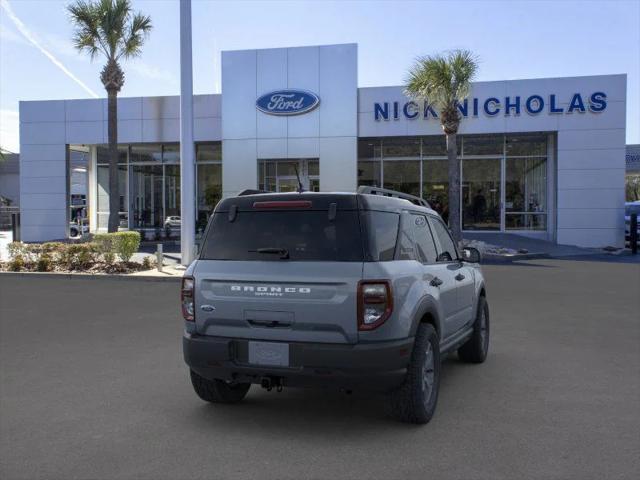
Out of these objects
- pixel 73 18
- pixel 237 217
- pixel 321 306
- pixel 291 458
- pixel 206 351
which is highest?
pixel 73 18

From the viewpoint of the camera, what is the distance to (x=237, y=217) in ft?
16.0

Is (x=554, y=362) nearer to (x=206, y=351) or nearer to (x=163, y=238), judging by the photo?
(x=206, y=351)

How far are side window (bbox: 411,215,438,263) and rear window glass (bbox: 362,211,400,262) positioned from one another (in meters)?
0.46

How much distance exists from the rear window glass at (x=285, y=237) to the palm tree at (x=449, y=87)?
18.1 m

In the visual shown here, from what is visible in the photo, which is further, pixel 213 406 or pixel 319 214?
pixel 213 406

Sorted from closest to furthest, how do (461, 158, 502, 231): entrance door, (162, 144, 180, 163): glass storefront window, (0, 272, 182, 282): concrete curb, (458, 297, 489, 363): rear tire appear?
(458, 297, 489, 363): rear tire < (0, 272, 182, 282): concrete curb < (461, 158, 502, 231): entrance door < (162, 144, 180, 163): glass storefront window

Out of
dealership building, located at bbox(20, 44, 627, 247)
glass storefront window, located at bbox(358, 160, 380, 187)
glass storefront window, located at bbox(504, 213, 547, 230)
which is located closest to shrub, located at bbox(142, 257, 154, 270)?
dealership building, located at bbox(20, 44, 627, 247)

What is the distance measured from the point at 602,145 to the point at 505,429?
2242 centimetres

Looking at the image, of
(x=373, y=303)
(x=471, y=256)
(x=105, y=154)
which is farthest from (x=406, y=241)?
(x=105, y=154)

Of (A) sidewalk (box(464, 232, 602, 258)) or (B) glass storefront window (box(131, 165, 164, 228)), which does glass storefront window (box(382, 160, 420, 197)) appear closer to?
(A) sidewalk (box(464, 232, 602, 258))

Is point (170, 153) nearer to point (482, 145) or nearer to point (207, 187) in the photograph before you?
point (207, 187)

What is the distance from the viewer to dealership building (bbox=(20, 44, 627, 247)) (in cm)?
2447

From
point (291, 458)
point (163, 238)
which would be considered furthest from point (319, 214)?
point (163, 238)

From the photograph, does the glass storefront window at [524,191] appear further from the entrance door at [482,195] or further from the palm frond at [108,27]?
the palm frond at [108,27]
